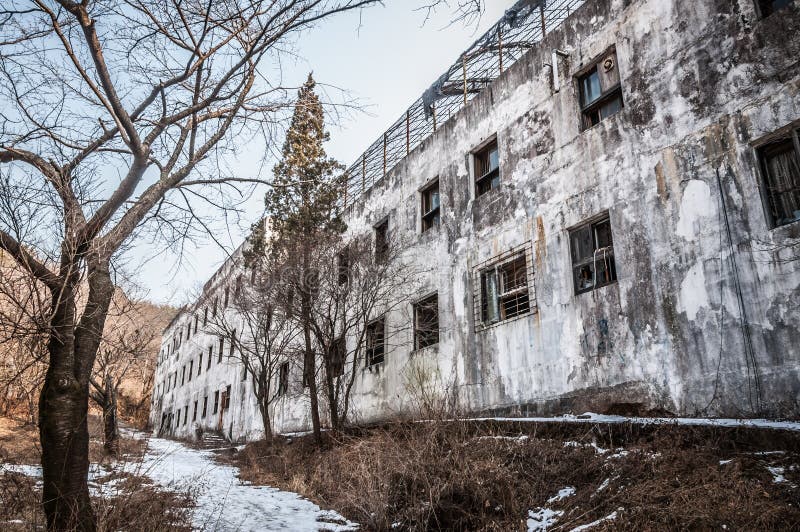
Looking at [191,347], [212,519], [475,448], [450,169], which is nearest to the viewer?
[212,519]

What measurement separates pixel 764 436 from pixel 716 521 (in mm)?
1662

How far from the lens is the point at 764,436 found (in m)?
5.16

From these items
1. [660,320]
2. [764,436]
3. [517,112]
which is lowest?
[764,436]

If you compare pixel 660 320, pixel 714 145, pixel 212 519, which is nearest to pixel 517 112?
pixel 714 145

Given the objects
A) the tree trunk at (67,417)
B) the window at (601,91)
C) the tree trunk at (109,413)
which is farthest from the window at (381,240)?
the tree trunk at (67,417)

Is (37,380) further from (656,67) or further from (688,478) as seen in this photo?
(656,67)

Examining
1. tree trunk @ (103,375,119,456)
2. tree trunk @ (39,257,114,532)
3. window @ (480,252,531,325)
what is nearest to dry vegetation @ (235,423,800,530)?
tree trunk @ (39,257,114,532)

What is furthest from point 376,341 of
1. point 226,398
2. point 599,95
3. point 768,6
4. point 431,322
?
point 226,398

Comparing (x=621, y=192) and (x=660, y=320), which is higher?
(x=621, y=192)

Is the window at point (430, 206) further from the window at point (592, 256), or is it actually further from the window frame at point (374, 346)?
the window at point (592, 256)

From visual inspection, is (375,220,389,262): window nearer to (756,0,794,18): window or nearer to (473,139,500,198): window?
(473,139,500,198): window

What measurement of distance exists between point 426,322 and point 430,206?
3.18m

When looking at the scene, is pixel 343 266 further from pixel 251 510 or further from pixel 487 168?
pixel 251 510

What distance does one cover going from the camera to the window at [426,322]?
1190 centimetres
